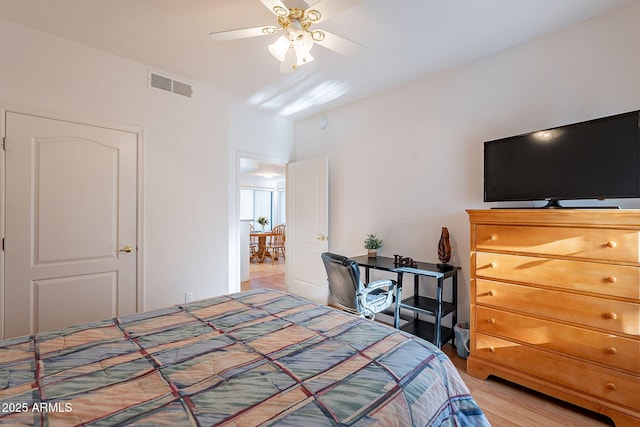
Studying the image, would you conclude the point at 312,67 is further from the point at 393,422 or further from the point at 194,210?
the point at 393,422

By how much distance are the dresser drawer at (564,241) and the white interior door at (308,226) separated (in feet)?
6.95

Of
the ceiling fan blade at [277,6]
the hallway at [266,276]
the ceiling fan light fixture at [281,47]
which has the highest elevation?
the ceiling fan blade at [277,6]

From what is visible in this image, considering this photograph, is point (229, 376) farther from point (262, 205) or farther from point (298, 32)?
point (262, 205)

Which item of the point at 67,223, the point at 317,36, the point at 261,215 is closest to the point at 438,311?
the point at 317,36

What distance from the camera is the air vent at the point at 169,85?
292 cm

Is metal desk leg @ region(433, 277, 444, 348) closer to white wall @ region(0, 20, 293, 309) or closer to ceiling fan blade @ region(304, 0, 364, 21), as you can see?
ceiling fan blade @ region(304, 0, 364, 21)

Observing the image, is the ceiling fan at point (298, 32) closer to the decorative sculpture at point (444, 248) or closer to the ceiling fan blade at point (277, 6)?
the ceiling fan blade at point (277, 6)

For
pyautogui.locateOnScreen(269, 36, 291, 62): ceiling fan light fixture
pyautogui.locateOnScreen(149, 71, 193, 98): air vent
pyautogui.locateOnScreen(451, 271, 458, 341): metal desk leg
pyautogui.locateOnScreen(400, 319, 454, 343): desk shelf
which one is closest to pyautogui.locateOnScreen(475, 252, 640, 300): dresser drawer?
pyautogui.locateOnScreen(451, 271, 458, 341): metal desk leg

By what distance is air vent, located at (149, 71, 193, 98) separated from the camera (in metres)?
2.92

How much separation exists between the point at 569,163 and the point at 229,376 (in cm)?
243

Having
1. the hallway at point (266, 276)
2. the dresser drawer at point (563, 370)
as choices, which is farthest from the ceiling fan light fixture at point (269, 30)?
the hallway at point (266, 276)

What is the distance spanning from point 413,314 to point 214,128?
3.12 m

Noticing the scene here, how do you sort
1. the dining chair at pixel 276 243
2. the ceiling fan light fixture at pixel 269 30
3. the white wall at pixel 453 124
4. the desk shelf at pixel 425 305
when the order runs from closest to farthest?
the ceiling fan light fixture at pixel 269 30
the white wall at pixel 453 124
the desk shelf at pixel 425 305
the dining chair at pixel 276 243

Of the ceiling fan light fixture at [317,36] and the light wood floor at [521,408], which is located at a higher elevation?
the ceiling fan light fixture at [317,36]
